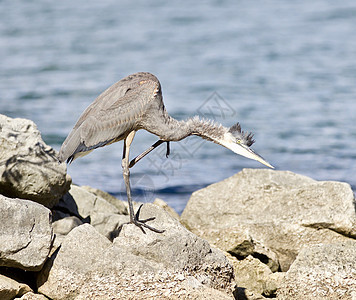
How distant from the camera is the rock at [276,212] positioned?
24.1 ft

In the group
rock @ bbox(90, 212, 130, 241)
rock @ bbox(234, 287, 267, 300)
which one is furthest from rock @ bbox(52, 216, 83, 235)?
rock @ bbox(234, 287, 267, 300)

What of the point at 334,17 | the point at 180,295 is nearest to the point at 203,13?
the point at 334,17

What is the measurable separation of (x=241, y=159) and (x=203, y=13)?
636 inches

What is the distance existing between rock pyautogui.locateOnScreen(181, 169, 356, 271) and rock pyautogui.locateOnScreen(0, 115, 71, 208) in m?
1.85

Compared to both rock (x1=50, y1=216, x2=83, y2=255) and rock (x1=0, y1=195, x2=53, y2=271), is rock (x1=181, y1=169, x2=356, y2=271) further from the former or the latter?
rock (x1=0, y1=195, x2=53, y2=271)

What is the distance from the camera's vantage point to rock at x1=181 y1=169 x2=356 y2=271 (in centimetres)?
733

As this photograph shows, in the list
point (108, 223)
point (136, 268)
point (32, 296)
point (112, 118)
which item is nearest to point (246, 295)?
point (136, 268)

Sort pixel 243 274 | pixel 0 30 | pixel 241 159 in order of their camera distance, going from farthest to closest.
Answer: pixel 0 30
pixel 241 159
pixel 243 274

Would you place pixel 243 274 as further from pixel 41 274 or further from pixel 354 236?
pixel 41 274

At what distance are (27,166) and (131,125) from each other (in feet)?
3.87

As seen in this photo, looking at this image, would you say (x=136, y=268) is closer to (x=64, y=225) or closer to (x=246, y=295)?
(x=246, y=295)

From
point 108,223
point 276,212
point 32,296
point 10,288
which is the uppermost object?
point 10,288

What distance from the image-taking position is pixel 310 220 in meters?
7.36

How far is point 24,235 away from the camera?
19.0ft
